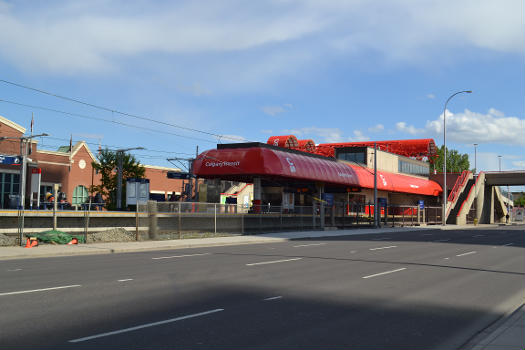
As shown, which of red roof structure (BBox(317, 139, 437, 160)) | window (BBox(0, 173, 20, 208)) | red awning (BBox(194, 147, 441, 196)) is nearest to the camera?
red awning (BBox(194, 147, 441, 196))

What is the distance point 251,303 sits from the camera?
9.30 m

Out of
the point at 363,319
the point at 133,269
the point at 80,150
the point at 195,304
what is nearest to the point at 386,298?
the point at 363,319

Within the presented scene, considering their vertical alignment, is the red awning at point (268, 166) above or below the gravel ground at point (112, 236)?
above

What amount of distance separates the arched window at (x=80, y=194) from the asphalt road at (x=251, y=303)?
4389 cm

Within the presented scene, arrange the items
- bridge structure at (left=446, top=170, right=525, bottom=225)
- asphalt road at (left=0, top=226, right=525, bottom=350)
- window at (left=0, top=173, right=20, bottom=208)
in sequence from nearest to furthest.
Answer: asphalt road at (left=0, top=226, right=525, bottom=350)
window at (left=0, top=173, right=20, bottom=208)
bridge structure at (left=446, top=170, right=525, bottom=225)

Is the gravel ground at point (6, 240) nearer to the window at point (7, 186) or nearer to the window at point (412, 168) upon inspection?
the window at point (7, 186)

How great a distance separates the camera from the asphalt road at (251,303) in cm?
681

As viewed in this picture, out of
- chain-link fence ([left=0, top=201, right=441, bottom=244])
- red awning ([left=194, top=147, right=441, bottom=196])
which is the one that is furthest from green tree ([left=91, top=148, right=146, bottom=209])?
red awning ([left=194, top=147, right=441, bottom=196])

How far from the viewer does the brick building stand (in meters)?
44.8

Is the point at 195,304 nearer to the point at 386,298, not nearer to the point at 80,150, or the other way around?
the point at 386,298

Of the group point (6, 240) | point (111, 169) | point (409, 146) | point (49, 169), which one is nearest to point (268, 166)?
point (6, 240)

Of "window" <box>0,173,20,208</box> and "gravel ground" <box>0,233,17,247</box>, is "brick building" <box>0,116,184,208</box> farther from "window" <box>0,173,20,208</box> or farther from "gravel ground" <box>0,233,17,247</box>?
"gravel ground" <box>0,233,17,247</box>

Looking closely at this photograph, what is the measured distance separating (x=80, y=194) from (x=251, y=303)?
54130mm

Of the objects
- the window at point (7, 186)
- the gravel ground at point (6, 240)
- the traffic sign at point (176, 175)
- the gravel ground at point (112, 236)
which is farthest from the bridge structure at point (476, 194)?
the gravel ground at point (6, 240)
